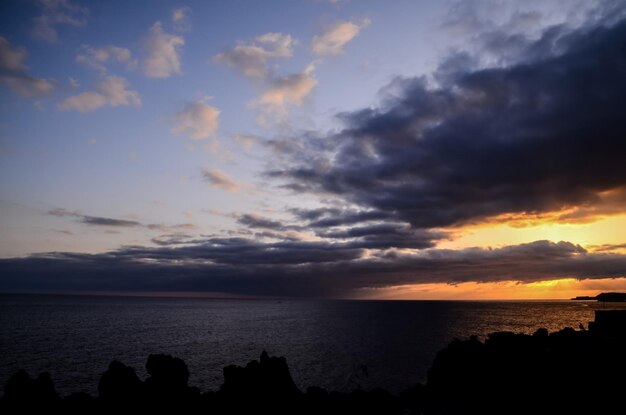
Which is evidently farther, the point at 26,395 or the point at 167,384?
the point at 167,384

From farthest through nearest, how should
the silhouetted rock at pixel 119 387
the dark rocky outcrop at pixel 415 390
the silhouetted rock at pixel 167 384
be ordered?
the silhouetted rock at pixel 167 384 < the silhouetted rock at pixel 119 387 < the dark rocky outcrop at pixel 415 390

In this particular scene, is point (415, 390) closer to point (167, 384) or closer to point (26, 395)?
point (167, 384)

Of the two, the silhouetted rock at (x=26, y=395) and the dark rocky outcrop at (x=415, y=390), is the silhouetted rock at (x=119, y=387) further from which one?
the silhouetted rock at (x=26, y=395)

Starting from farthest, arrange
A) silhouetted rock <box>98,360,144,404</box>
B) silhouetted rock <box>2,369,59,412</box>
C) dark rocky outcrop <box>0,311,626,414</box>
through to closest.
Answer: silhouetted rock <box>98,360,144,404</box> → dark rocky outcrop <box>0,311,626,414</box> → silhouetted rock <box>2,369,59,412</box>

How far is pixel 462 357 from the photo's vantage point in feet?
154

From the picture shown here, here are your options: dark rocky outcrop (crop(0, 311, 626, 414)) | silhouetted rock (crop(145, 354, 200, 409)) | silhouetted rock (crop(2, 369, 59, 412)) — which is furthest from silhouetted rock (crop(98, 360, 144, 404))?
silhouetted rock (crop(2, 369, 59, 412))

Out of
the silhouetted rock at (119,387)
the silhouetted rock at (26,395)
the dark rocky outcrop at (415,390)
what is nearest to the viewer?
the silhouetted rock at (26,395)

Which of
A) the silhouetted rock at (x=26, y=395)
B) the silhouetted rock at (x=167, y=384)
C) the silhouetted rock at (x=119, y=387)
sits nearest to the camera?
the silhouetted rock at (x=26, y=395)

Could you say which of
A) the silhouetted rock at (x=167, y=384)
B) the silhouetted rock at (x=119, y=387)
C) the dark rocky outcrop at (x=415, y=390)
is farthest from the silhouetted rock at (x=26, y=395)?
Answer: the silhouetted rock at (x=167, y=384)

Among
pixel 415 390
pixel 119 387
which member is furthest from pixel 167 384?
pixel 415 390

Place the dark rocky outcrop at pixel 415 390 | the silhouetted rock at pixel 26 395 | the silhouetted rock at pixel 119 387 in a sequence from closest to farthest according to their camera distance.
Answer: the silhouetted rock at pixel 26 395, the dark rocky outcrop at pixel 415 390, the silhouetted rock at pixel 119 387

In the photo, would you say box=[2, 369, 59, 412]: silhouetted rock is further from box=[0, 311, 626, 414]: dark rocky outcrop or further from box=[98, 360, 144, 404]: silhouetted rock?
box=[98, 360, 144, 404]: silhouetted rock

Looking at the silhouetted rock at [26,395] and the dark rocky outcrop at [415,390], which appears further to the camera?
the dark rocky outcrop at [415,390]

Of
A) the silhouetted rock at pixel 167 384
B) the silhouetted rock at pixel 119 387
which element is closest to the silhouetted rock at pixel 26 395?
the silhouetted rock at pixel 119 387
